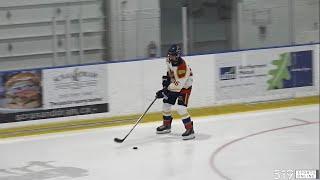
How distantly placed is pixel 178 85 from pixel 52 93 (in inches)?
77.8

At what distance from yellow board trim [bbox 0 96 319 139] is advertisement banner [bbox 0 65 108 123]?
0.14 metres

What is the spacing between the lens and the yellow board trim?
958cm

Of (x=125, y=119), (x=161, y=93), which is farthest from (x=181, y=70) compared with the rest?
(x=125, y=119)

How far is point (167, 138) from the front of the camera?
9.30 m

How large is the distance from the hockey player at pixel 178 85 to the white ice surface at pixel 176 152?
350 millimetres

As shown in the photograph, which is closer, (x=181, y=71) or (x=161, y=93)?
(x=181, y=71)

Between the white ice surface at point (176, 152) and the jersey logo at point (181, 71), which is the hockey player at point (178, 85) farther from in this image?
the white ice surface at point (176, 152)

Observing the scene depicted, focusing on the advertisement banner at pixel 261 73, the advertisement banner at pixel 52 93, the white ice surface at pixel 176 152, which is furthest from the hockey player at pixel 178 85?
the advertisement banner at pixel 261 73

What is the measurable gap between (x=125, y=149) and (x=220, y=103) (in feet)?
8.59

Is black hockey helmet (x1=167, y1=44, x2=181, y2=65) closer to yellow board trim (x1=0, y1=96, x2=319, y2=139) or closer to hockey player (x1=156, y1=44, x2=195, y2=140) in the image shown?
hockey player (x1=156, y1=44, x2=195, y2=140)

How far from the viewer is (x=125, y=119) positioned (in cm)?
1018

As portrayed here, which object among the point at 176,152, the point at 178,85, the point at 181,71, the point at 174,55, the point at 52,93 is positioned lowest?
Answer: the point at 176,152

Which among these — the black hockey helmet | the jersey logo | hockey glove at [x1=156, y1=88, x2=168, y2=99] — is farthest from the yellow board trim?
the black hockey helmet

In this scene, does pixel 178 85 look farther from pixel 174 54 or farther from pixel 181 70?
pixel 174 54
